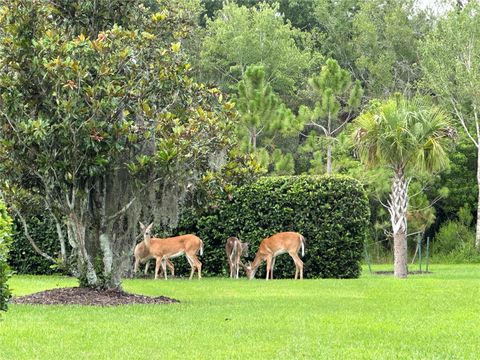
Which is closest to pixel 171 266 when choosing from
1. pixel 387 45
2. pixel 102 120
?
pixel 102 120

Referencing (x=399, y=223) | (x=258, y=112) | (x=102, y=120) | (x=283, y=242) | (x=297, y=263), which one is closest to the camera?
(x=102, y=120)

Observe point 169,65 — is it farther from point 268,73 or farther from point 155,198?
point 268,73

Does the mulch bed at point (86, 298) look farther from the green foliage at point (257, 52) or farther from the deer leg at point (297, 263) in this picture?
the green foliage at point (257, 52)

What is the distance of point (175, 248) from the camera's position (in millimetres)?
20625

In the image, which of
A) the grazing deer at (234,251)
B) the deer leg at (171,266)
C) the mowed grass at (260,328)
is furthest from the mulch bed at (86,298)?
the deer leg at (171,266)

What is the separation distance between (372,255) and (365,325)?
24935 mm

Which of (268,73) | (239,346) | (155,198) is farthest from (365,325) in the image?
(268,73)

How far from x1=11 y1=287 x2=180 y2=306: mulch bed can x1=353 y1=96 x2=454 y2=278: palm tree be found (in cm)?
921

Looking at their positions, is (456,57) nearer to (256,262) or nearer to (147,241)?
(256,262)

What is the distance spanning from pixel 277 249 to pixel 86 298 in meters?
7.87

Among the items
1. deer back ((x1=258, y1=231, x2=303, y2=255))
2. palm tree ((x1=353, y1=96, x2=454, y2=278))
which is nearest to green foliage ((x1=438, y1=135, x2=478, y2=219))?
palm tree ((x1=353, y1=96, x2=454, y2=278))

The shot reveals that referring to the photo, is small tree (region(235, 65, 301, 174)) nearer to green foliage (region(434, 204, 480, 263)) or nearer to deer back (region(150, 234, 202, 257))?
green foliage (region(434, 204, 480, 263))

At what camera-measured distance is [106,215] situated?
13.8 m

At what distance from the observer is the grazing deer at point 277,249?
804 inches
